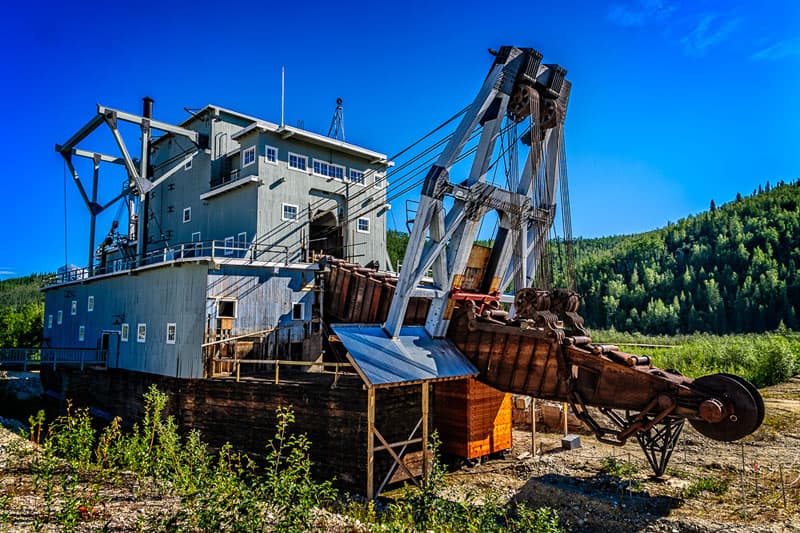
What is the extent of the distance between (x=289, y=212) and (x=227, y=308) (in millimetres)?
6270

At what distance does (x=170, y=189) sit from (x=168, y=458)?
23065 millimetres

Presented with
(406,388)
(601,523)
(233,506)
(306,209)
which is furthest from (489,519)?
(306,209)

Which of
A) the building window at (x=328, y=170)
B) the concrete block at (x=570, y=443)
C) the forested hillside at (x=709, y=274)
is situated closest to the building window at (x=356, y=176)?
the building window at (x=328, y=170)

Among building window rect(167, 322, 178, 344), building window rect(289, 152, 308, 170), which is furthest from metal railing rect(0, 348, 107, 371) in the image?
building window rect(289, 152, 308, 170)

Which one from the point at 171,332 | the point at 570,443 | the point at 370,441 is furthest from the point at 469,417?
the point at 171,332

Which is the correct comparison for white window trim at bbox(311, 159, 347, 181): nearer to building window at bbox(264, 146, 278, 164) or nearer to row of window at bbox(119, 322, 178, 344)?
Result: building window at bbox(264, 146, 278, 164)

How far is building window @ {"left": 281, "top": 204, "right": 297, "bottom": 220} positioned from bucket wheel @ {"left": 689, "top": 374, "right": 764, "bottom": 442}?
57.8 feet

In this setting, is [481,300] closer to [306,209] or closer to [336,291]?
[336,291]

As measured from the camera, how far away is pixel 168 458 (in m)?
9.35

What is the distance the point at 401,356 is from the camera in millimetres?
14133

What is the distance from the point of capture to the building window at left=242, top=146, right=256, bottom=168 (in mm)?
23266

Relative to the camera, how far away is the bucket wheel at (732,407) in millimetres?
10898

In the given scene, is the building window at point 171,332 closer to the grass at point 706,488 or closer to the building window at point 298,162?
the building window at point 298,162

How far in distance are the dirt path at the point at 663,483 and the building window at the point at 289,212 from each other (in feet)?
44.6
